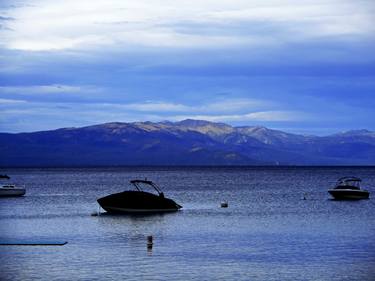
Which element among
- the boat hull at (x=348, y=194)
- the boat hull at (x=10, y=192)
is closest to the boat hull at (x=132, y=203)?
the boat hull at (x=348, y=194)

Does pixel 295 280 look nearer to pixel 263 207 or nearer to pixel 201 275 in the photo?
pixel 201 275

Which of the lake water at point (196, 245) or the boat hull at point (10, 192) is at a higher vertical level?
the boat hull at point (10, 192)

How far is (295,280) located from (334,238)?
798 inches

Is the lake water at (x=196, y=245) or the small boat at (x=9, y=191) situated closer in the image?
the lake water at (x=196, y=245)

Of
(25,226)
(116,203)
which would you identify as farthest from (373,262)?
(116,203)

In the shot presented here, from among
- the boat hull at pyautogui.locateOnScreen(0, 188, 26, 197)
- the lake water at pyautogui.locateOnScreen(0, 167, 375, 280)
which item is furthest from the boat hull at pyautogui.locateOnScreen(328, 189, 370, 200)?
the boat hull at pyautogui.locateOnScreen(0, 188, 26, 197)

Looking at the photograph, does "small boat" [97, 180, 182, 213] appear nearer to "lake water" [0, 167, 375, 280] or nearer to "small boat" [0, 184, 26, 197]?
"lake water" [0, 167, 375, 280]

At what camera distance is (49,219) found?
82938 millimetres

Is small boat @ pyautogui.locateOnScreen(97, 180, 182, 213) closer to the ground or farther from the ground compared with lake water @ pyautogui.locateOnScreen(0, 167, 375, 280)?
farther from the ground

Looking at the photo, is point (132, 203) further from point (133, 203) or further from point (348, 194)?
point (348, 194)

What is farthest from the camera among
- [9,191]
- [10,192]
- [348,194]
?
[10,192]

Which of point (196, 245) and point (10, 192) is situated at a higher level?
point (10, 192)

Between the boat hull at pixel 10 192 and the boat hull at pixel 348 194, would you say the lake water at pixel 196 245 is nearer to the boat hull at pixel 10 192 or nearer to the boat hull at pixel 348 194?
the boat hull at pixel 348 194

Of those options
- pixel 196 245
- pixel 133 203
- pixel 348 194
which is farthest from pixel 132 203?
pixel 348 194
